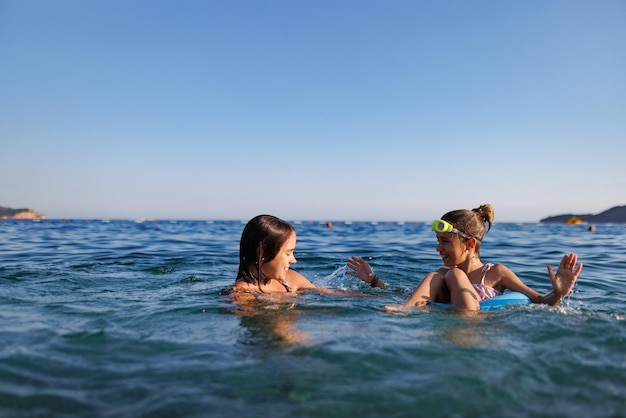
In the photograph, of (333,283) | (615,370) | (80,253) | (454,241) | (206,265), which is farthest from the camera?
(80,253)

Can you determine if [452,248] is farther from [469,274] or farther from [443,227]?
[469,274]

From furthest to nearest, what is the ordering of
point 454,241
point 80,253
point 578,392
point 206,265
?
point 80,253, point 206,265, point 454,241, point 578,392

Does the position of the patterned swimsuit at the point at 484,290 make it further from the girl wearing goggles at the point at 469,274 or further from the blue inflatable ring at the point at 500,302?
the blue inflatable ring at the point at 500,302

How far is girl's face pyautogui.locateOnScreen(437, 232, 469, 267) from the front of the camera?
558 centimetres

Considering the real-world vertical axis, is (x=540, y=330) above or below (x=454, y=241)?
below

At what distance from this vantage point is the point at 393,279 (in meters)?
8.95

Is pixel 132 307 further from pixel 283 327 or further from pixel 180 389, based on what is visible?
pixel 180 389

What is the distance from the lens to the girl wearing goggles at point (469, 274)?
5.14 metres

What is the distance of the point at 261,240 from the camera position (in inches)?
216

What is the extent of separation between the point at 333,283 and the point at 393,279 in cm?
121

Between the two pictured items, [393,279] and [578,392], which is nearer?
[578,392]

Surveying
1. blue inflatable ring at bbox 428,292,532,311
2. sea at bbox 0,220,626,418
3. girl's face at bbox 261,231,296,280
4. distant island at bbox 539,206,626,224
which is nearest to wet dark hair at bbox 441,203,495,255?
blue inflatable ring at bbox 428,292,532,311

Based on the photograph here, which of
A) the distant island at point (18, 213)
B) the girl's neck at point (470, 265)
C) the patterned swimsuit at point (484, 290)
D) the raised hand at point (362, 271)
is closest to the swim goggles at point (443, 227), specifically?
the girl's neck at point (470, 265)

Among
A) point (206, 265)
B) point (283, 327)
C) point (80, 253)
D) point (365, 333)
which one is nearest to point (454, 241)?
point (365, 333)
